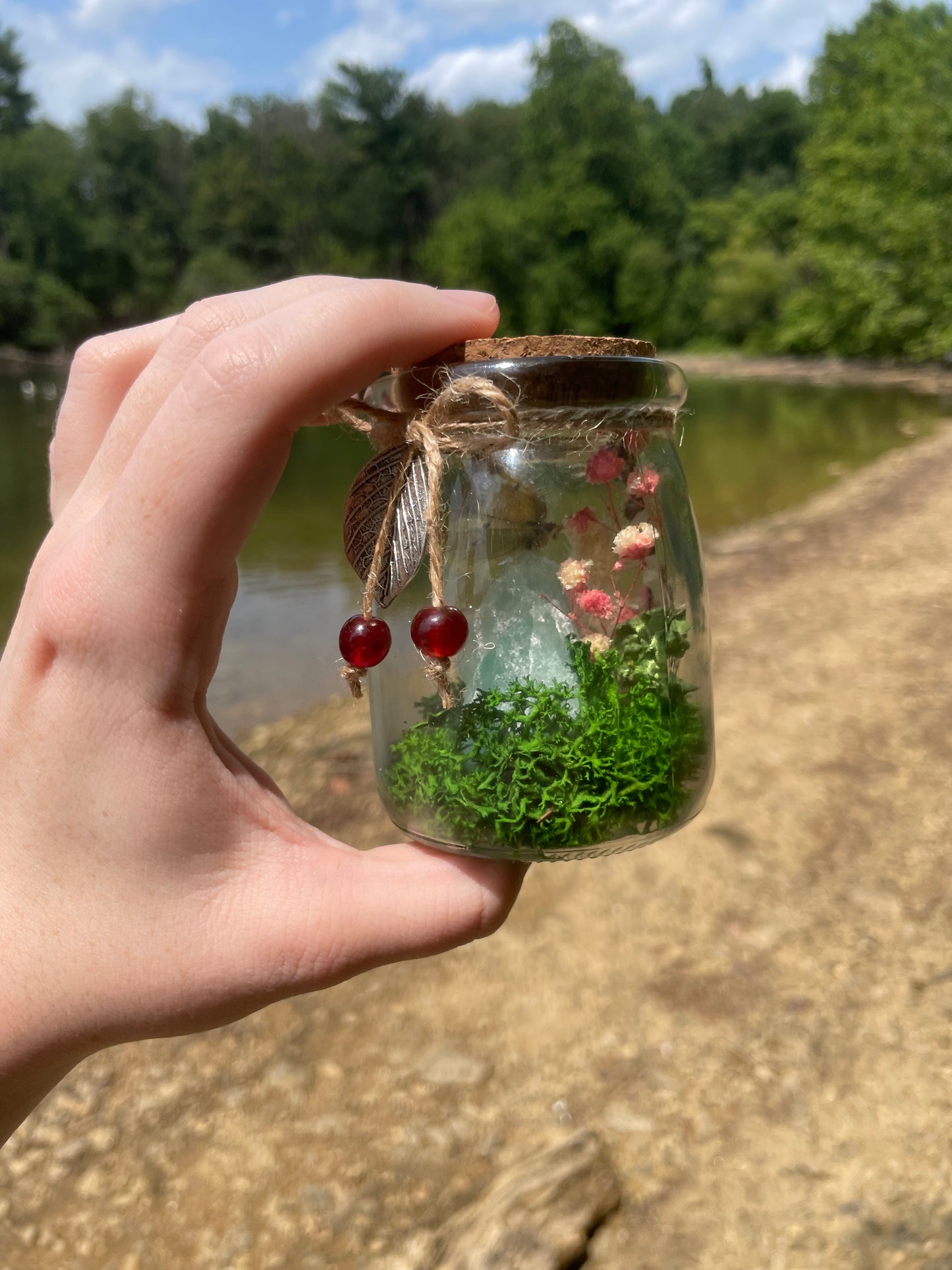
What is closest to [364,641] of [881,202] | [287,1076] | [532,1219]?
[532,1219]

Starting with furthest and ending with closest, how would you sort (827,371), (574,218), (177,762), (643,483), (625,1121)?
(574,218)
(827,371)
(625,1121)
(643,483)
(177,762)

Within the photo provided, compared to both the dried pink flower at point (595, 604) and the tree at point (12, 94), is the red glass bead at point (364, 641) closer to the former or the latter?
the dried pink flower at point (595, 604)

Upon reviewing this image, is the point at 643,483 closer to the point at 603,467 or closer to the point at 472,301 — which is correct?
the point at 603,467

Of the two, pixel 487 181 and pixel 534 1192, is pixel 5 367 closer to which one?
pixel 487 181

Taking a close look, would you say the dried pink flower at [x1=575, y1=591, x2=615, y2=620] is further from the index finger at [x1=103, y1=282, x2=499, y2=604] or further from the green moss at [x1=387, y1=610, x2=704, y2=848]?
the index finger at [x1=103, y1=282, x2=499, y2=604]

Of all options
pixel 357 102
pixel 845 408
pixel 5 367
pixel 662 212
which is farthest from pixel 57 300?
pixel 845 408

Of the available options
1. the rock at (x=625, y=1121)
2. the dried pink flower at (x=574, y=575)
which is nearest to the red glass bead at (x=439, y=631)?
the dried pink flower at (x=574, y=575)
